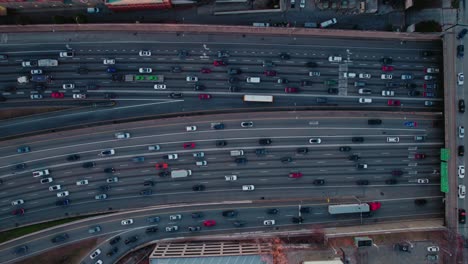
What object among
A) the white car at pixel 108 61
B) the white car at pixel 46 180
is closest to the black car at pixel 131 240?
the white car at pixel 46 180

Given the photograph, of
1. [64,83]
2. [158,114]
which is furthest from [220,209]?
[64,83]

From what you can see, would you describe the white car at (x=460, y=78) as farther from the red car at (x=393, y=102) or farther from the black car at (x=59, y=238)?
the black car at (x=59, y=238)

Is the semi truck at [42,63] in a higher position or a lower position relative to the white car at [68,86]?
higher

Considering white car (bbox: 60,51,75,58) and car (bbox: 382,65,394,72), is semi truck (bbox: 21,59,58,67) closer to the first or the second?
white car (bbox: 60,51,75,58)

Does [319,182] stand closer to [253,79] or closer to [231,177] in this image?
[231,177]

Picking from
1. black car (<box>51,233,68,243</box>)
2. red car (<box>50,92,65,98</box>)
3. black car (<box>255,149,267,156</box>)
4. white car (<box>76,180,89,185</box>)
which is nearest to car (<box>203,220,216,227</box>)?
black car (<box>255,149,267,156</box>)

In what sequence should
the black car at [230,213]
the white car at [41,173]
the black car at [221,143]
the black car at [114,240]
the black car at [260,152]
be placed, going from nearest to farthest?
the white car at [41,173] → the black car at [114,240] → the black car at [221,143] → the black car at [230,213] → the black car at [260,152]
